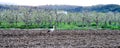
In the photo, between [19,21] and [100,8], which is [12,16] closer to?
[19,21]

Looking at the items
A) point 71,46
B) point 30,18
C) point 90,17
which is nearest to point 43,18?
point 30,18

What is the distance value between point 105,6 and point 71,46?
284ft

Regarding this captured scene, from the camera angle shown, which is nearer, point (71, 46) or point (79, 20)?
point (71, 46)

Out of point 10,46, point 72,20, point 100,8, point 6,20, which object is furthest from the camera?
point 100,8

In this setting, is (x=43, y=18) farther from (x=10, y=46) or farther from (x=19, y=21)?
(x=10, y=46)

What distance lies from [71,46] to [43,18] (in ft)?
106

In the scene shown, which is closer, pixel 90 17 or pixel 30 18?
pixel 30 18

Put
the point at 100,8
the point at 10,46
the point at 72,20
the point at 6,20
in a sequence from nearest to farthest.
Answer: the point at 10,46 → the point at 6,20 → the point at 72,20 → the point at 100,8

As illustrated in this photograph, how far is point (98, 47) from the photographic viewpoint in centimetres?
1741

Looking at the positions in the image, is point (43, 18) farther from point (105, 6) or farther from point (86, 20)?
point (105, 6)

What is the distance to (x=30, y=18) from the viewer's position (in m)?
48.4

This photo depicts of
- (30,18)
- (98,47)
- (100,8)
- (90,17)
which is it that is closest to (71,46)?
(98,47)

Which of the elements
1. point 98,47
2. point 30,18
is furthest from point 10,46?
point 30,18

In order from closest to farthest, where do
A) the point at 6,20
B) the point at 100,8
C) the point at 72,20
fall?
the point at 6,20
the point at 72,20
the point at 100,8
